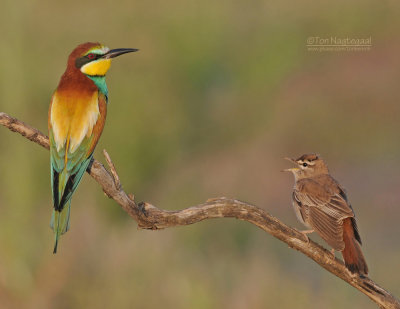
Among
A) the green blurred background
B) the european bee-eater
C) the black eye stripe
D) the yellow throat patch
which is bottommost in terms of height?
the green blurred background

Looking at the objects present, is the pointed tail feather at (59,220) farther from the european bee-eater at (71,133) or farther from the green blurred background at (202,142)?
the green blurred background at (202,142)

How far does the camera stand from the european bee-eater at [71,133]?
4.77 meters

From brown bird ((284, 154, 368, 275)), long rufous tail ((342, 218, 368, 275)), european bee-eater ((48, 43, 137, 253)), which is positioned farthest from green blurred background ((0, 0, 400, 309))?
european bee-eater ((48, 43, 137, 253))

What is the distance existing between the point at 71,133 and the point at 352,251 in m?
1.66

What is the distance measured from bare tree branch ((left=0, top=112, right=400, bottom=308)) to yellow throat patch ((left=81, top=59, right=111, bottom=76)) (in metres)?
0.51

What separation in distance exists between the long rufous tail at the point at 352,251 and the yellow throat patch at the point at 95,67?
5.38 ft

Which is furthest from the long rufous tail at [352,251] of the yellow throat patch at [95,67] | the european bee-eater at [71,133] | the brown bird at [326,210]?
the yellow throat patch at [95,67]

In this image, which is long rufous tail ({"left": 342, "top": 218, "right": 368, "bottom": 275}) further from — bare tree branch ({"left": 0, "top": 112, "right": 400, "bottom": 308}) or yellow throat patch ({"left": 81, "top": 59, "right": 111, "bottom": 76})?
yellow throat patch ({"left": 81, "top": 59, "right": 111, "bottom": 76})

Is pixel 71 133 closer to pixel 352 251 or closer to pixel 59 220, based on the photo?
pixel 59 220

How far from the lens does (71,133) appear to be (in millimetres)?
4816

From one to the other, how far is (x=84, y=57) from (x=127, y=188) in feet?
15.1

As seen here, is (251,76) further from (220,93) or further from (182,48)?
(182,48)

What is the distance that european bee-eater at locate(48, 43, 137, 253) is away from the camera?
4773 mm

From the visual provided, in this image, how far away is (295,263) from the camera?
31.8ft
